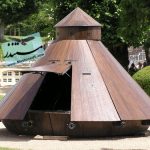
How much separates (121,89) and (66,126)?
1446 millimetres

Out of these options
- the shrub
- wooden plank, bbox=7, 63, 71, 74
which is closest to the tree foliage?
the shrub

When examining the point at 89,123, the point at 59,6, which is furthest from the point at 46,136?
the point at 59,6

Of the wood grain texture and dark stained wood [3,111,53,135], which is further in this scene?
dark stained wood [3,111,53,135]

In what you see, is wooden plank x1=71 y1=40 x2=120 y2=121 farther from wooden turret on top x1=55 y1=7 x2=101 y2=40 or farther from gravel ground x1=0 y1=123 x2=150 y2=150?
gravel ground x1=0 y1=123 x2=150 y2=150

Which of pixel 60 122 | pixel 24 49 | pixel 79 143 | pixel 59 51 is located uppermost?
pixel 59 51

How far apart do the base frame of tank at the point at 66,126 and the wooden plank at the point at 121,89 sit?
0.27m

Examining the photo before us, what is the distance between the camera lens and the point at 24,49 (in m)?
32.3

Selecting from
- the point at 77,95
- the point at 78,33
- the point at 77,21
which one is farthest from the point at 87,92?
the point at 77,21

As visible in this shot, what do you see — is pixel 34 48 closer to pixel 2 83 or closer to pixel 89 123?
pixel 2 83

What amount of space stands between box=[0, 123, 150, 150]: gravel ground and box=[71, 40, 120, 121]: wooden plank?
0.52 metres

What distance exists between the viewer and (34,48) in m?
32.0

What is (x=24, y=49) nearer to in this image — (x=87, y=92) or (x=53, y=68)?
(x=53, y=68)

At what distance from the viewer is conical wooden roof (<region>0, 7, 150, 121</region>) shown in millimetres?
12359

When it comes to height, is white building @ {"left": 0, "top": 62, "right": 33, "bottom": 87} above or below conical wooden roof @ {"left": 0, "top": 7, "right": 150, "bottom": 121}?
below
